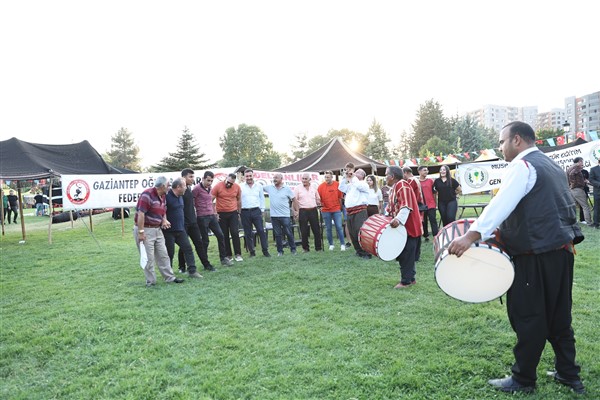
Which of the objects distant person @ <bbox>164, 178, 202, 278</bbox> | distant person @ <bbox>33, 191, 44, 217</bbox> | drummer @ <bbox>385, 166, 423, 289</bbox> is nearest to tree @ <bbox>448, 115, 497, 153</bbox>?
distant person @ <bbox>33, 191, 44, 217</bbox>

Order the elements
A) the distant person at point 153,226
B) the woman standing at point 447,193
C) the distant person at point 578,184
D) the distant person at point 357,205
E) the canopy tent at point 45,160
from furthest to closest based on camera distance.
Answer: the canopy tent at point 45,160 → the distant person at point 578,184 → the woman standing at point 447,193 → the distant person at point 357,205 → the distant person at point 153,226

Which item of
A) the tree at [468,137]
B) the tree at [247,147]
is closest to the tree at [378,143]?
the tree at [468,137]

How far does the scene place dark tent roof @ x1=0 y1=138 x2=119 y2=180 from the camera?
467 inches

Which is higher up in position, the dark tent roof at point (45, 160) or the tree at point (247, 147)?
the tree at point (247, 147)

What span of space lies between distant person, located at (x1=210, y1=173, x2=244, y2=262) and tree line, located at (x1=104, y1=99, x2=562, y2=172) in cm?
3834

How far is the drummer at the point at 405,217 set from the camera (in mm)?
5680

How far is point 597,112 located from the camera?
12006cm

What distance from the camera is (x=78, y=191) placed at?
11.2 metres

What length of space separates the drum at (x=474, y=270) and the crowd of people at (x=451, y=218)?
3.5 inches

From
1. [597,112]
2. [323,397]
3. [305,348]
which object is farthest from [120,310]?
[597,112]

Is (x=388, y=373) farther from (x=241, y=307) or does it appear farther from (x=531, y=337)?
(x=241, y=307)

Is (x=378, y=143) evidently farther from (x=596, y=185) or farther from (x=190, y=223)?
(x=190, y=223)

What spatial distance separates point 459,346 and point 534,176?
6.18 feet

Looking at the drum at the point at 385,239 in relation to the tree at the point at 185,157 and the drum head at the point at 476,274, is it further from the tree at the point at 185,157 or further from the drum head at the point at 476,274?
the tree at the point at 185,157
